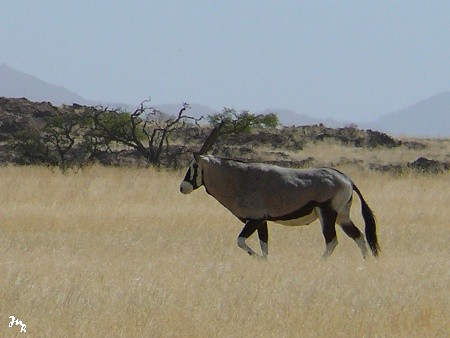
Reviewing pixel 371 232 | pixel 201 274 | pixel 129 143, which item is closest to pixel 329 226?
pixel 371 232

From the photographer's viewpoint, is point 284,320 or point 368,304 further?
point 368,304

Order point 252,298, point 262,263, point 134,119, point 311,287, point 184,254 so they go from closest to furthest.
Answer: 1. point 252,298
2. point 311,287
3. point 262,263
4. point 184,254
5. point 134,119

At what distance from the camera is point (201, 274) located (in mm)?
10500

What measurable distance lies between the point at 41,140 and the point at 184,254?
28.4 m

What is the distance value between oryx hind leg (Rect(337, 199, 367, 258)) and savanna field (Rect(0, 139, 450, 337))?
0.31 m

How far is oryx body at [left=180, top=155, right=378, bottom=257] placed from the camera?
42.9ft

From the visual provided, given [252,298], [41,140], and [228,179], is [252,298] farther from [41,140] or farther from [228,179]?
[41,140]

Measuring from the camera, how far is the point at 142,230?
15.4 metres

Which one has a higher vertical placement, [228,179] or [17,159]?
[228,179]

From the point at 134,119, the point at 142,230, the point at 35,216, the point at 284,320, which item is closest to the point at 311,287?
the point at 284,320

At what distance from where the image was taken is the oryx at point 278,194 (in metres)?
13.1

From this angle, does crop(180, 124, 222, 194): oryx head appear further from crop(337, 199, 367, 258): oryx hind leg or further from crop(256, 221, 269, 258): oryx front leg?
crop(337, 199, 367, 258): oryx hind leg

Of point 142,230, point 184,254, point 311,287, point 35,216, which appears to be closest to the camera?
point 311,287

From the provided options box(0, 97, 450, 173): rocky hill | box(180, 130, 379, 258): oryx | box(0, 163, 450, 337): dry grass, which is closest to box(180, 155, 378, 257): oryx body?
box(180, 130, 379, 258): oryx
